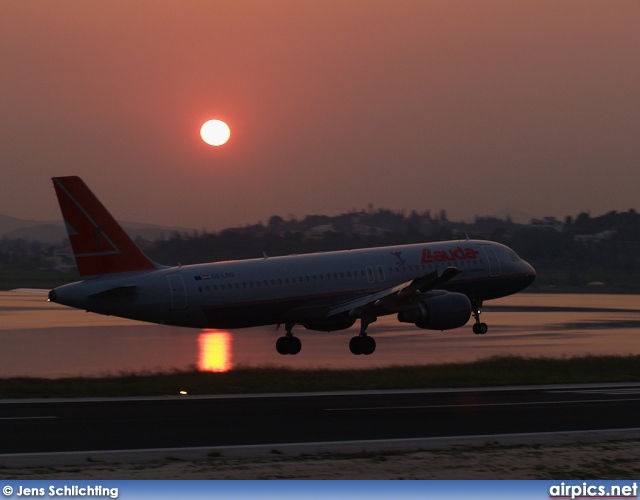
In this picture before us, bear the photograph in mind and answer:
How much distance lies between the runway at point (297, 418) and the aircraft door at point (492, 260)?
17.0 metres

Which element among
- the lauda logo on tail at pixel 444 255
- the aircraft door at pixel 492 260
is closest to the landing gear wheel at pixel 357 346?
the lauda logo on tail at pixel 444 255

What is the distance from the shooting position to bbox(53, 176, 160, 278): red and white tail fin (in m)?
41.6

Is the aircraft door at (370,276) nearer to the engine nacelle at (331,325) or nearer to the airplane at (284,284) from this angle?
the airplane at (284,284)

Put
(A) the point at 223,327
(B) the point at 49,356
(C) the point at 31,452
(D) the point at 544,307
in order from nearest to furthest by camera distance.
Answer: (C) the point at 31,452
(A) the point at 223,327
(B) the point at 49,356
(D) the point at 544,307

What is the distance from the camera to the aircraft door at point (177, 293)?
141ft

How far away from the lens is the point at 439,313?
1800 inches

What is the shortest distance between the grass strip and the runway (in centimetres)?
248

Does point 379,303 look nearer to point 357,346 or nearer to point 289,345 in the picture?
point 357,346

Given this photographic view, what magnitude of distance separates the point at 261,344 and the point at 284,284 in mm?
26853

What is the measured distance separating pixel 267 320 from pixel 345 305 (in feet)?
11.0

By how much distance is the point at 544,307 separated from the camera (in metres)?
120

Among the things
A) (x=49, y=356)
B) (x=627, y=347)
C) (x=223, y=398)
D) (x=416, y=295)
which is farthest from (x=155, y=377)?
(x=627, y=347)

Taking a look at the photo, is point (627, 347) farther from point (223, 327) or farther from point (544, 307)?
point (544, 307)

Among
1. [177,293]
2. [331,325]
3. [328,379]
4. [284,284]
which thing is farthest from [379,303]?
[328,379]
